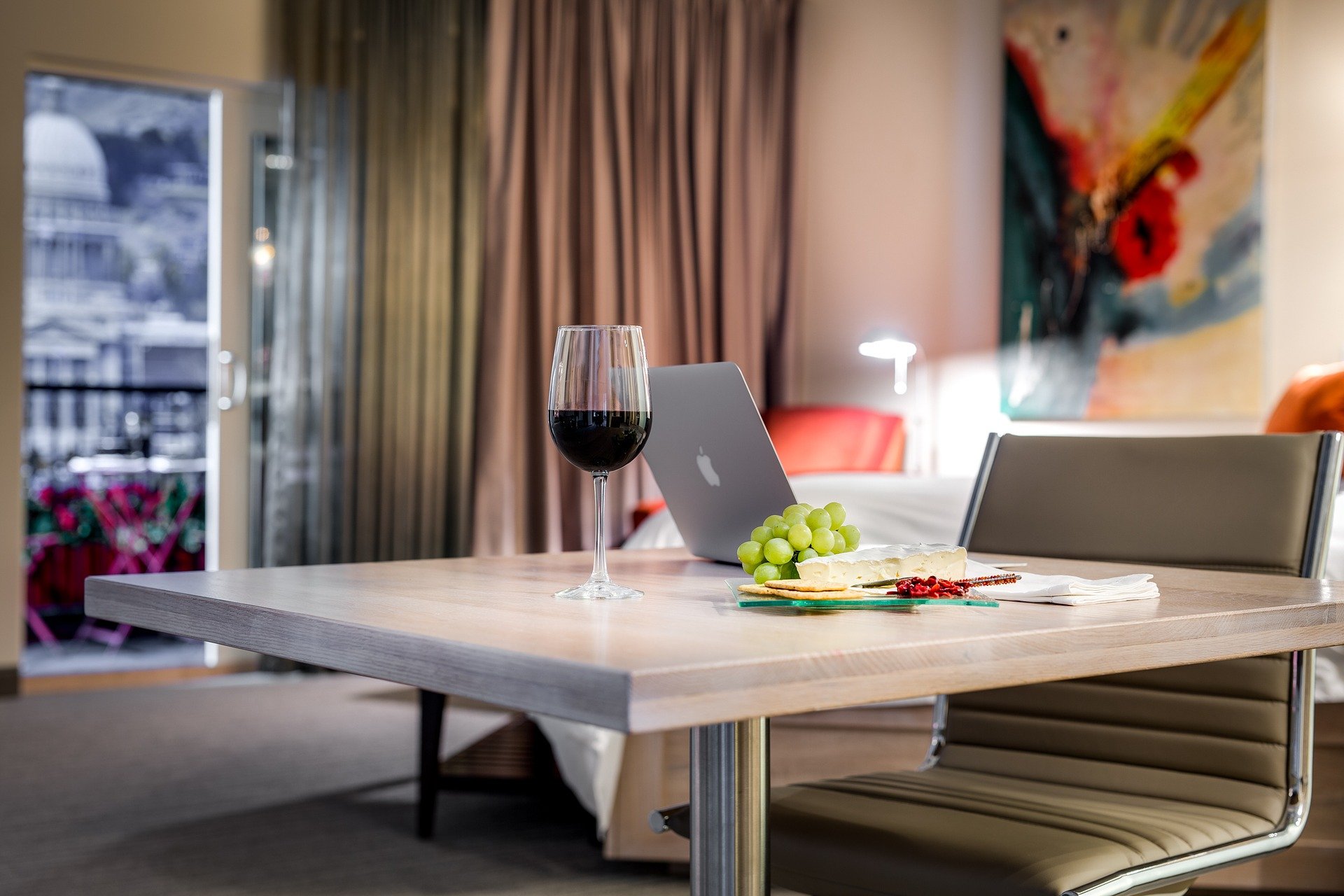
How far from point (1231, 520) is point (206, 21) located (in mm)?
4078

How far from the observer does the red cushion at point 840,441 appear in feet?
14.5

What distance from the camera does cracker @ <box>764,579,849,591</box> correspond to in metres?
0.93

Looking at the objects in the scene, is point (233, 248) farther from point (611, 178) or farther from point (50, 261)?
point (611, 178)

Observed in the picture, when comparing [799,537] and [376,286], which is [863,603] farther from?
[376,286]

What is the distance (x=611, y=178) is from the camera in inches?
198

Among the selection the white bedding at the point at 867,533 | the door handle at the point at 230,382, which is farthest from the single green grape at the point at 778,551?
the door handle at the point at 230,382

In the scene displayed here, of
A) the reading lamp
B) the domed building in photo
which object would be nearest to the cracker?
the reading lamp

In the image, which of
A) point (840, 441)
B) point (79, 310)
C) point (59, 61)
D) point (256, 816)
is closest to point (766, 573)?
point (256, 816)

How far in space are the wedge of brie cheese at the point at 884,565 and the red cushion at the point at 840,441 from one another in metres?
3.31

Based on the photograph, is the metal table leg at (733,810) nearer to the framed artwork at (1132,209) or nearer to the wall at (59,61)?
the framed artwork at (1132,209)

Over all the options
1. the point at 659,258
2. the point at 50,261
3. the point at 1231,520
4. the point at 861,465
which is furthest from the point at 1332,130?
the point at 50,261

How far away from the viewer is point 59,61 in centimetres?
430

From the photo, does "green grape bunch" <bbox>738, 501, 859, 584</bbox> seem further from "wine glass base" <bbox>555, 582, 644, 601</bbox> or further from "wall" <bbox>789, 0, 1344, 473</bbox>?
"wall" <bbox>789, 0, 1344, 473</bbox>

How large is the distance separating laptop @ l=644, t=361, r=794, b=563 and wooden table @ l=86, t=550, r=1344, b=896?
4.9 inches
